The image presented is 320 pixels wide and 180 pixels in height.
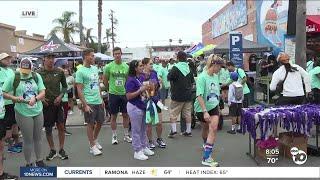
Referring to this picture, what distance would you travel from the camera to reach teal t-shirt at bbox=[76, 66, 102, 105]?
8.38 meters

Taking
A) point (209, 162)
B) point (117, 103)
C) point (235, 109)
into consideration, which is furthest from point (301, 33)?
point (209, 162)

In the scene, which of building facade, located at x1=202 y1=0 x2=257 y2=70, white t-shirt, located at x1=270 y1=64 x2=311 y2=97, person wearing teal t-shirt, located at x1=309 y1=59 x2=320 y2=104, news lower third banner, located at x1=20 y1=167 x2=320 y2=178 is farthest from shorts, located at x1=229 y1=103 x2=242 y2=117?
building facade, located at x1=202 y1=0 x2=257 y2=70

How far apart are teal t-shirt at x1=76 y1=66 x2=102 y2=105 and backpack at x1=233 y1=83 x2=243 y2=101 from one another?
139 inches

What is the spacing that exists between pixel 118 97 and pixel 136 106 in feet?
5.21

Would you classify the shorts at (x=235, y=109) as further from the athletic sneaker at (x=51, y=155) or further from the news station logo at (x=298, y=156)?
the athletic sneaker at (x=51, y=155)

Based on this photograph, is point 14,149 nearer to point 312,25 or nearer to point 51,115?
point 51,115

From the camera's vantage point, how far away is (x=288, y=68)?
833cm

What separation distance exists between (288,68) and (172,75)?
2856 millimetres

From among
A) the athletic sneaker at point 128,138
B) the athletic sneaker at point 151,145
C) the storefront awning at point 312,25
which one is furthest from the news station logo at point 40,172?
the storefront awning at point 312,25

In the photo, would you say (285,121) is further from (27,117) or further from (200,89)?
(27,117)

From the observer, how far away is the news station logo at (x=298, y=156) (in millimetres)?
7645

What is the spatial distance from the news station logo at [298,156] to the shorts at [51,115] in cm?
392

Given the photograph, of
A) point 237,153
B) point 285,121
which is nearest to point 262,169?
point 285,121

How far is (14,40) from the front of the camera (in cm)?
4159
